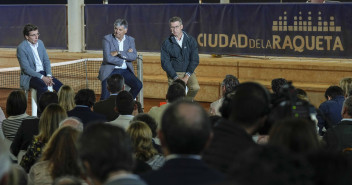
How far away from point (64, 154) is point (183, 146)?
137cm

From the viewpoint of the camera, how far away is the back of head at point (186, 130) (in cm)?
300

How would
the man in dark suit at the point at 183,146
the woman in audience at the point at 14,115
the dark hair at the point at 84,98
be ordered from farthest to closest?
the dark hair at the point at 84,98
the woman in audience at the point at 14,115
the man in dark suit at the point at 183,146

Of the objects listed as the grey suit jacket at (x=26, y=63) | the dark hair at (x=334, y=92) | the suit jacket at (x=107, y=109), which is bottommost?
the suit jacket at (x=107, y=109)

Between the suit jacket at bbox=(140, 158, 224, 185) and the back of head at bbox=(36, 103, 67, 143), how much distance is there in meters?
2.55

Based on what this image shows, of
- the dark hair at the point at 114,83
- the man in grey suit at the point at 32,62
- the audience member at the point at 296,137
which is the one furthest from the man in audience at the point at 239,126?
the man in grey suit at the point at 32,62

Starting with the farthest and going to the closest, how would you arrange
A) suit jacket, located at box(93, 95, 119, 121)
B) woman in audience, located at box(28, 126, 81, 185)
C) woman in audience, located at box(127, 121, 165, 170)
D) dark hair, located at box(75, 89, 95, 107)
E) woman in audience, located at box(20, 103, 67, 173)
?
1. suit jacket, located at box(93, 95, 119, 121)
2. dark hair, located at box(75, 89, 95, 107)
3. woman in audience, located at box(20, 103, 67, 173)
4. woman in audience, located at box(127, 121, 165, 170)
5. woman in audience, located at box(28, 126, 81, 185)

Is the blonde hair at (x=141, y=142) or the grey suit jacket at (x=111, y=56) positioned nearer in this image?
the blonde hair at (x=141, y=142)

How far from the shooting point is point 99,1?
768 inches

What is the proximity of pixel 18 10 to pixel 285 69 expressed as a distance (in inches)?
252

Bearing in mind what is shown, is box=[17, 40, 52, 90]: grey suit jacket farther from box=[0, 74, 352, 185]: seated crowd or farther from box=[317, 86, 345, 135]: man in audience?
box=[317, 86, 345, 135]: man in audience

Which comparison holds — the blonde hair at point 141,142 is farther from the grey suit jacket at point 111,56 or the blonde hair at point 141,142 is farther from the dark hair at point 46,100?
the grey suit jacket at point 111,56

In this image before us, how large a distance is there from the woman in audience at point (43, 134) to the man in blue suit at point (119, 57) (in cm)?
473

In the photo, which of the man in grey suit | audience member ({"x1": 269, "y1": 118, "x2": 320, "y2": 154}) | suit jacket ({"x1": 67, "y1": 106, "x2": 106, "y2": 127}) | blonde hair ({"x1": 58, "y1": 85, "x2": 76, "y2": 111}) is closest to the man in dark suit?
audience member ({"x1": 269, "y1": 118, "x2": 320, "y2": 154})

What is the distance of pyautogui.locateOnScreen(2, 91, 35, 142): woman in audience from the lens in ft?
22.0
